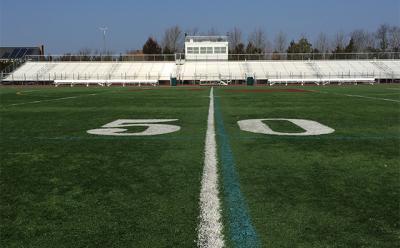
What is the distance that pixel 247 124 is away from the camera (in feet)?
26.6

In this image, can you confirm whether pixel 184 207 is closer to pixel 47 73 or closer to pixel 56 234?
pixel 56 234

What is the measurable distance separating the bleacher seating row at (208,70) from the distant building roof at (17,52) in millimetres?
43005

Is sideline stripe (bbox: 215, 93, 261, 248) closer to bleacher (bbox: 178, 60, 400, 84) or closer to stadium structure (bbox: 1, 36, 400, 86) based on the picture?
stadium structure (bbox: 1, 36, 400, 86)

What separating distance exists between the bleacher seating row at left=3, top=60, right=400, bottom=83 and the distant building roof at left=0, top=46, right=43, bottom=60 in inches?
1693

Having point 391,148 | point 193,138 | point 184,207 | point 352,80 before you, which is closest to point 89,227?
point 184,207

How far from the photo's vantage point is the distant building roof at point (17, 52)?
308 ft

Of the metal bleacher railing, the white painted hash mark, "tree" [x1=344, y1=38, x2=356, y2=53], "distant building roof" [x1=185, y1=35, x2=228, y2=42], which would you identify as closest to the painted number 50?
the white painted hash mark

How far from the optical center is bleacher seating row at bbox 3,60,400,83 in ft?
162

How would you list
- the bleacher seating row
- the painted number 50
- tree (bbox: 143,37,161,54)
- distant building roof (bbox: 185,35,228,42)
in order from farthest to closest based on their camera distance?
1. tree (bbox: 143,37,161,54)
2. distant building roof (bbox: 185,35,228,42)
3. the bleacher seating row
4. the painted number 50

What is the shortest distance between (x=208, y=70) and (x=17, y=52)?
63.6m

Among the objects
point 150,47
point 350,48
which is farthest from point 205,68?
point 350,48

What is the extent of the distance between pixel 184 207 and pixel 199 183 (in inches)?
25.8

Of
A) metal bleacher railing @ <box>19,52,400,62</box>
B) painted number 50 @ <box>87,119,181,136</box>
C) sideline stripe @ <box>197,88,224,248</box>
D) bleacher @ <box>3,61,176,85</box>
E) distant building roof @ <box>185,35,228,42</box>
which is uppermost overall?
distant building roof @ <box>185,35,228,42</box>

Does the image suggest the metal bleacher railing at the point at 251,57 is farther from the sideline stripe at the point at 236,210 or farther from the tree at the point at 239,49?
the sideline stripe at the point at 236,210
